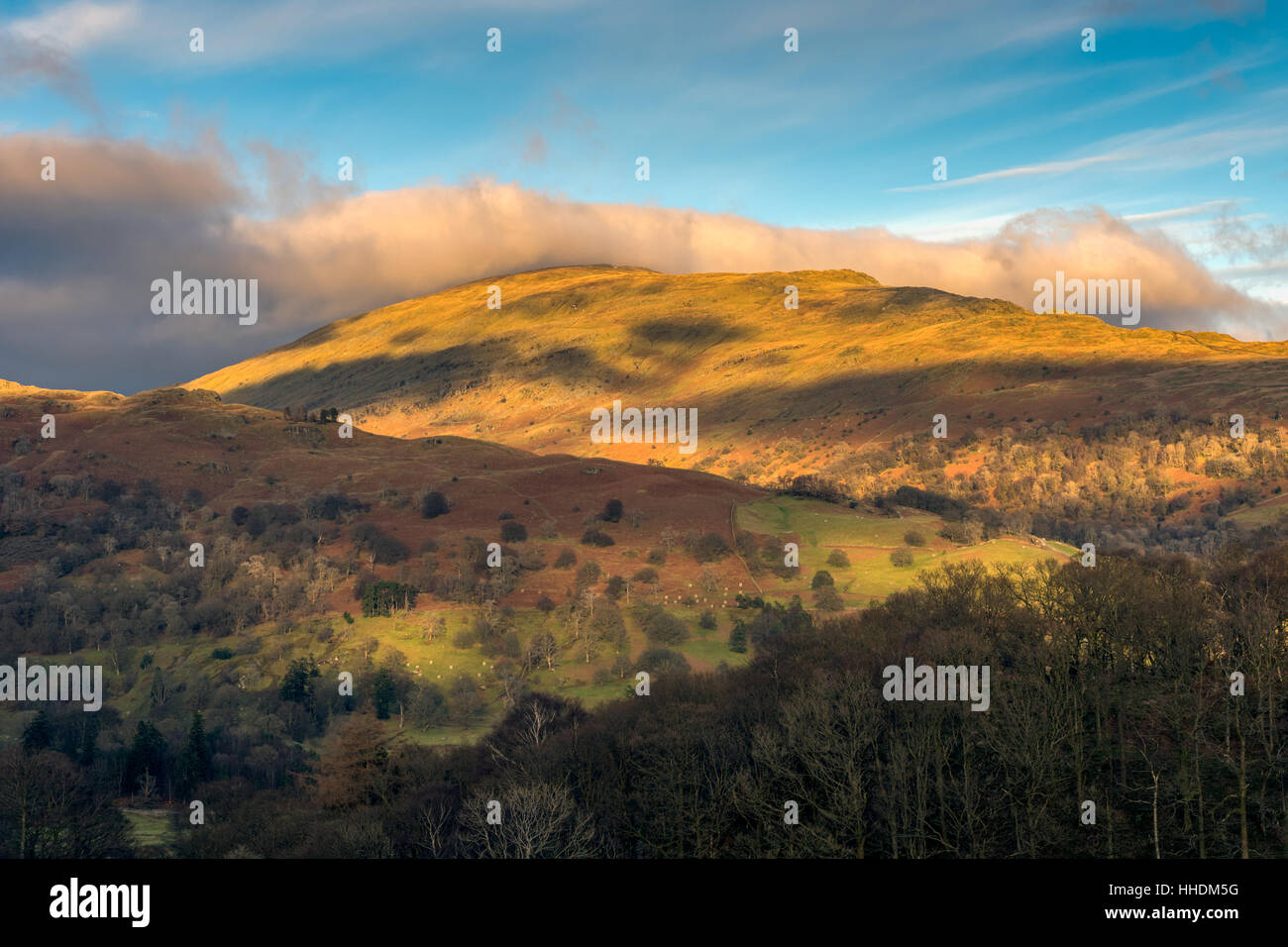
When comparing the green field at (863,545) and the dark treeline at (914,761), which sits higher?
the green field at (863,545)

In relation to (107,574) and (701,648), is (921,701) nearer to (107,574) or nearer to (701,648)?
(701,648)

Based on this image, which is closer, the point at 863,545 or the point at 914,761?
the point at 914,761

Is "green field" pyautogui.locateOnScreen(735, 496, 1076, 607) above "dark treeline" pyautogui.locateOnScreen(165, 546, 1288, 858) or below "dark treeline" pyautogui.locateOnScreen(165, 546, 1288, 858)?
above

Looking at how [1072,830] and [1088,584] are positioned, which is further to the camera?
[1088,584]

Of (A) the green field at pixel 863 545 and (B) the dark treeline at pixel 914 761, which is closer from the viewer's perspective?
(B) the dark treeline at pixel 914 761

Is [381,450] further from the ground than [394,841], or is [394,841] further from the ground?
[381,450]

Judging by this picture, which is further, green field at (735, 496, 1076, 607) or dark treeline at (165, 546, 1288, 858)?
green field at (735, 496, 1076, 607)

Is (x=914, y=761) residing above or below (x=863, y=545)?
below
